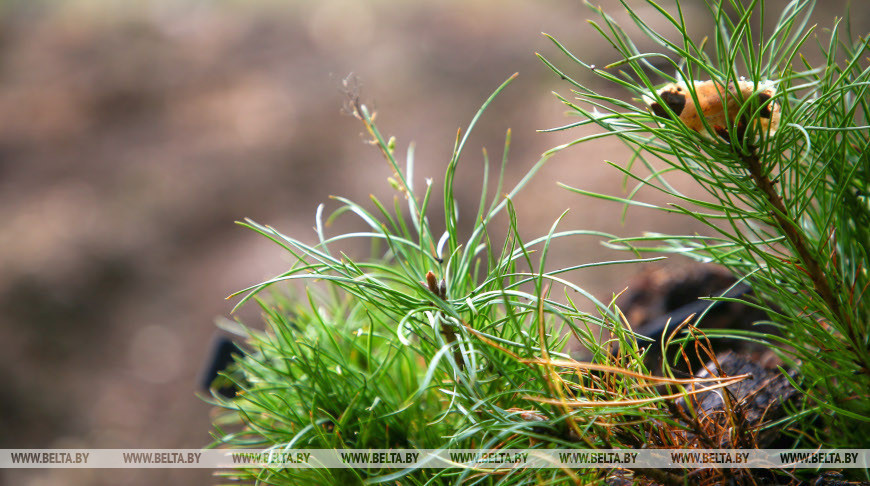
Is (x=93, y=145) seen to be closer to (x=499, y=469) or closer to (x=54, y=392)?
(x=54, y=392)

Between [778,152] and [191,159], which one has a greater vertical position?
[191,159]

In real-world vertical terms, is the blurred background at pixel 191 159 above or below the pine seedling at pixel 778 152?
above

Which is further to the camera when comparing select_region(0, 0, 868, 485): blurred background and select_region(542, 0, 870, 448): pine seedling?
select_region(0, 0, 868, 485): blurred background

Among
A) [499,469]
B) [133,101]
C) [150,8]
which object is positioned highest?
[150,8]

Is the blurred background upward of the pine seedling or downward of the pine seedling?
upward

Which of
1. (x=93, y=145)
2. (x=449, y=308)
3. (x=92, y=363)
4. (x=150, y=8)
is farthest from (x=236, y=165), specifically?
(x=449, y=308)

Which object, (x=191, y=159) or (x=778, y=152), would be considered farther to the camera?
(x=191, y=159)

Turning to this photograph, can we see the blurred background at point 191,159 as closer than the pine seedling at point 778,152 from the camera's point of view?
No

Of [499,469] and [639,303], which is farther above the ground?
[639,303]
